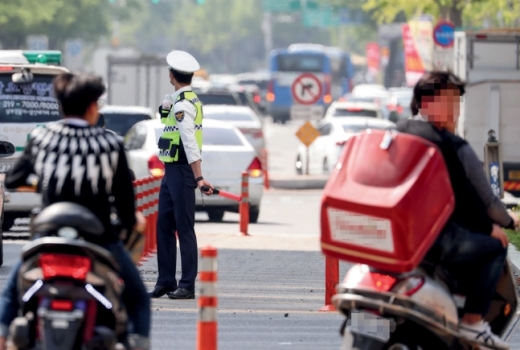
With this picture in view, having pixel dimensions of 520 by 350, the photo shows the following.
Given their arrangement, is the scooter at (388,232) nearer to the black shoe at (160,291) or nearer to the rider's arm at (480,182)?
the rider's arm at (480,182)

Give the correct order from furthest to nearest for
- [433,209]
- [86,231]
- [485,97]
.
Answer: [485,97], [433,209], [86,231]

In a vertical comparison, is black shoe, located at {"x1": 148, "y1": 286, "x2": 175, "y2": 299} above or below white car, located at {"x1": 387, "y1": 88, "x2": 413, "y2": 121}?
below

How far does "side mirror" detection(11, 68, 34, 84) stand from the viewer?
604 inches

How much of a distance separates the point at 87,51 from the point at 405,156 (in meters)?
102

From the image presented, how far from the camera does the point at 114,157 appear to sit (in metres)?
6.05

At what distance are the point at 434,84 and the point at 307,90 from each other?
898 inches

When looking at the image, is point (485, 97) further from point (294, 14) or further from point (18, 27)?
point (294, 14)

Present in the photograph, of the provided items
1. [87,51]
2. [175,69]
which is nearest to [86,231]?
[175,69]

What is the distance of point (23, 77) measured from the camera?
1539 cm

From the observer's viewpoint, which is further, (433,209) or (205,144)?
(205,144)

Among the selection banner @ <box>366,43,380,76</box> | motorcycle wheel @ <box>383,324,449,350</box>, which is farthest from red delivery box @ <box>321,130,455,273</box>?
banner @ <box>366,43,380,76</box>

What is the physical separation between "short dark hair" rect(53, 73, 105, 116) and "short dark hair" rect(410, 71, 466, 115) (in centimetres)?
165

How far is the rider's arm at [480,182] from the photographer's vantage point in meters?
6.69

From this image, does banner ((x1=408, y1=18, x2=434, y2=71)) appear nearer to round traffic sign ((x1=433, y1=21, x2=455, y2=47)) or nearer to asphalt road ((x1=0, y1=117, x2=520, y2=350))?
round traffic sign ((x1=433, y1=21, x2=455, y2=47))
